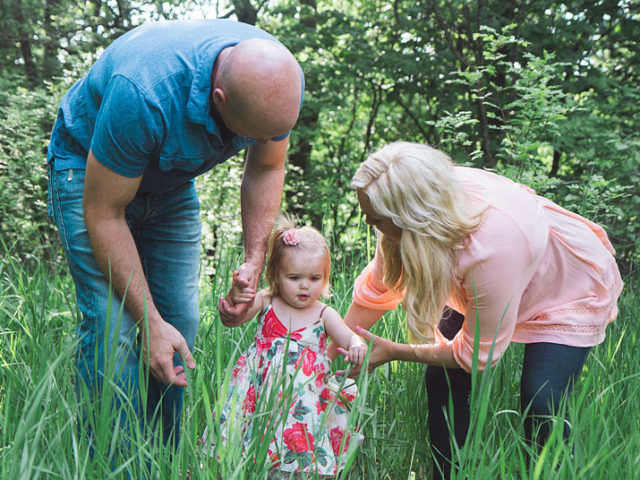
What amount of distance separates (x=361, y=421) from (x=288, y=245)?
29.7 inches

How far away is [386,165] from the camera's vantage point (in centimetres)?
187

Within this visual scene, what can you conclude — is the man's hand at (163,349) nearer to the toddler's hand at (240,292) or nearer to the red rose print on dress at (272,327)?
the toddler's hand at (240,292)

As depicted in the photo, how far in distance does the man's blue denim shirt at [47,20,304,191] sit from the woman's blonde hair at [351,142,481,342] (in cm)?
49

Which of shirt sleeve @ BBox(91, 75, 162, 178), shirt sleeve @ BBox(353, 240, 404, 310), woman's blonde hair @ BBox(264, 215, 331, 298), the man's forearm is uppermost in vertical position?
shirt sleeve @ BBox(91, 75, 162, 178)

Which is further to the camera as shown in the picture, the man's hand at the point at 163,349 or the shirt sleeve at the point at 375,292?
the shirt sleeve at the point at 375,292

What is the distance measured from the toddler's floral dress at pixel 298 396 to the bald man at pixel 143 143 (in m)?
0.22

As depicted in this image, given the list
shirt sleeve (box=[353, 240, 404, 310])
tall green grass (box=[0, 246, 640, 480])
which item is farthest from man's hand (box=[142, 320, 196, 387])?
shirt sleeve (box=[353, 240, 404, 310])

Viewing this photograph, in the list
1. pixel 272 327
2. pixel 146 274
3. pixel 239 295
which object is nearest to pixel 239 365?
pixel 272 327

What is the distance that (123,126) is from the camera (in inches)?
63.0

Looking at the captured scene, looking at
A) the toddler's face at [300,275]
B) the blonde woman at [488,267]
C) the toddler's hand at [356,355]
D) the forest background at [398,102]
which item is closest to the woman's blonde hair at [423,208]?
the blonde woman at [488,267]

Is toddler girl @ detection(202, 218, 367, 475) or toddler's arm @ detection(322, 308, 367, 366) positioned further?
toddler's arm @ detection(322, 308, 367, 366)

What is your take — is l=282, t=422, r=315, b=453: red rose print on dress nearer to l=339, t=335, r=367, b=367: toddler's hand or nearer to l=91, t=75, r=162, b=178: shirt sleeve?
l=339, t=335, r=367, b=367: toddler's hand

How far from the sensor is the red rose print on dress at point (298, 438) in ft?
6.45

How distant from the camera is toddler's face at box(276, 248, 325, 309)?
7.13 feet
